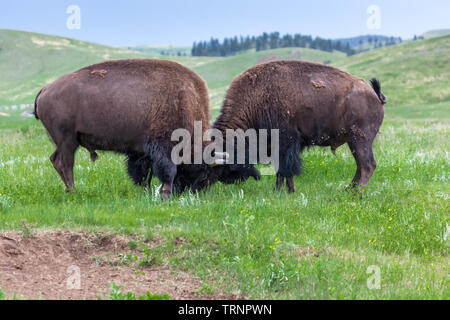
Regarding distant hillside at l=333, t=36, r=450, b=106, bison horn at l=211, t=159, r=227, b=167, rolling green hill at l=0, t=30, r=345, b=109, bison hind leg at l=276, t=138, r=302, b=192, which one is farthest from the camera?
rolling green hill at l=0, t=30, r=345, b=109

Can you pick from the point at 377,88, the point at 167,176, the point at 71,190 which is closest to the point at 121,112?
the point at 167,176

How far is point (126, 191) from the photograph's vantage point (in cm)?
834

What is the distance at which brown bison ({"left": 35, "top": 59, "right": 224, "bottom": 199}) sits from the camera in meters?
7.84

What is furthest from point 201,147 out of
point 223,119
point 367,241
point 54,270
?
point 54,270

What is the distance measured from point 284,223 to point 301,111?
262 cm

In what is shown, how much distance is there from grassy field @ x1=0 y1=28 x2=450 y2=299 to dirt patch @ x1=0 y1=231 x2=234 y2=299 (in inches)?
8.3

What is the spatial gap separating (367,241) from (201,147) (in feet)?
10.5

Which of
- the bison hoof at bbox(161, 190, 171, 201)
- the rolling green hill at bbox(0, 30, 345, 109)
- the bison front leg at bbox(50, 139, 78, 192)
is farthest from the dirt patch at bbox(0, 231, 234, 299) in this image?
the rolling green hill at bbox(0, 30, 345, 109)

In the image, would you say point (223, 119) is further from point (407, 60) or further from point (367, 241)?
point (407, 60)

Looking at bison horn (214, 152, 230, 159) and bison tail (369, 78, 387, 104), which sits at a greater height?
bison tail (369, 78, 387, 104)

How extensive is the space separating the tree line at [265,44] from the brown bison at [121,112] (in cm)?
12736

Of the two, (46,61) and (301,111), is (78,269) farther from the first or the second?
(46,61)

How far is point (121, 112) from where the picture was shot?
7895mm

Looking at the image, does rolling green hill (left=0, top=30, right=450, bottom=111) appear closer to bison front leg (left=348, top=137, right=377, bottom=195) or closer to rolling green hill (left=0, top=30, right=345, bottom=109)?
rolling green hill (left=0, top=30, right=345, bottom=109)
